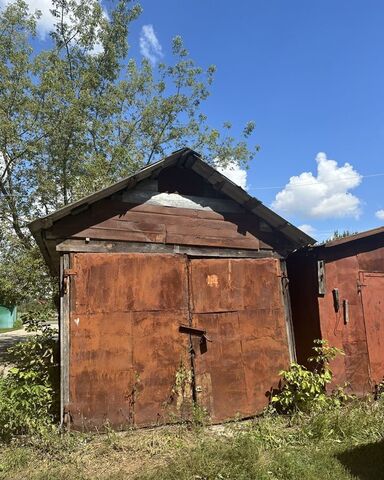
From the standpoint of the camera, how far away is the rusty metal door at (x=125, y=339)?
19.6 feet

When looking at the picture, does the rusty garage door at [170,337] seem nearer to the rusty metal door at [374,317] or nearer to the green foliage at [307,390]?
the green foliage at [307,390]

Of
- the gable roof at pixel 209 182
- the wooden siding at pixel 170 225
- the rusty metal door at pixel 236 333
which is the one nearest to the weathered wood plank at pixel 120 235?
the wooden siding at pixel 170 225

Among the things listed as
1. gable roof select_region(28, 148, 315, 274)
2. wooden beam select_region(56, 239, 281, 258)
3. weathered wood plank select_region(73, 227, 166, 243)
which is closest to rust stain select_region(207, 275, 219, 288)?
wooden beam select_region(56, 239, 281, 258)

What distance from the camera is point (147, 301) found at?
6.51 meters

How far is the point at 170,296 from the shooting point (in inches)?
263

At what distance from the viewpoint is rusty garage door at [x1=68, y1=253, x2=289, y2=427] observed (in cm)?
607

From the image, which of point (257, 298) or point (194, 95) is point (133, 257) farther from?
point (194, 95)

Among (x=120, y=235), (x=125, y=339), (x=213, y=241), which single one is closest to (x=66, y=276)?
(x=120, y=235)

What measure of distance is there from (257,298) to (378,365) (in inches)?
115

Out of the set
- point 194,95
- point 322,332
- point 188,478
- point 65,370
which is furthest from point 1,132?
point 188,478

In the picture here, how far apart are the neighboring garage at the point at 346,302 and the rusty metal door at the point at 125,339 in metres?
2.59

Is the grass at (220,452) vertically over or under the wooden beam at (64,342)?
under

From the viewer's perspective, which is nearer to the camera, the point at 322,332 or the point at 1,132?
the point at 322,332

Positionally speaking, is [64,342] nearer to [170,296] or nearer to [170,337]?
[170,337]
